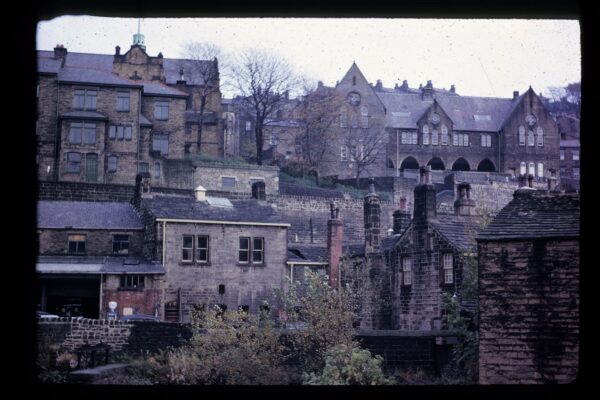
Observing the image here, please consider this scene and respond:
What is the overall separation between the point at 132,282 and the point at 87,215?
173 inches

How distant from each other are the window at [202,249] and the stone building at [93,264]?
1345 mm

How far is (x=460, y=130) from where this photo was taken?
5359 cm

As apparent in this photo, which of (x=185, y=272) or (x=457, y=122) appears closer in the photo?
(x=185, y=272)

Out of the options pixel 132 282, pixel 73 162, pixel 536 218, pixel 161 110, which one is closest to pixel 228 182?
pixel 161 110

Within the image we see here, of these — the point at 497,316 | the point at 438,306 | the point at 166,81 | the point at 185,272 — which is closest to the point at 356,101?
the point at 166,81

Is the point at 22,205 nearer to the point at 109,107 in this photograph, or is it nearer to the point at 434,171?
the point at 109,107

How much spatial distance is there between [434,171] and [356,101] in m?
6.33

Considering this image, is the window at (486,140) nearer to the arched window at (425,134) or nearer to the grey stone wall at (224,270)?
the arched window at (425,134)

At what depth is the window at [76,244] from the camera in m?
28.5

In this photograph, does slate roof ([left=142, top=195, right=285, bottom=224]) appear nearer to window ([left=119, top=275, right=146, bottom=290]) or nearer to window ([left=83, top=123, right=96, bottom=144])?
window ([left=119, top=275, right=146, bottom=290])

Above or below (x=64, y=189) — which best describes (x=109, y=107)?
above

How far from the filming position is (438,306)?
22.6 m

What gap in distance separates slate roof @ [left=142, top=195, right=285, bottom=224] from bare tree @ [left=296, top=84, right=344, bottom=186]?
17.0m

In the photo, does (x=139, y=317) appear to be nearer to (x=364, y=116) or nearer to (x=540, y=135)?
(x=364, y=116)
